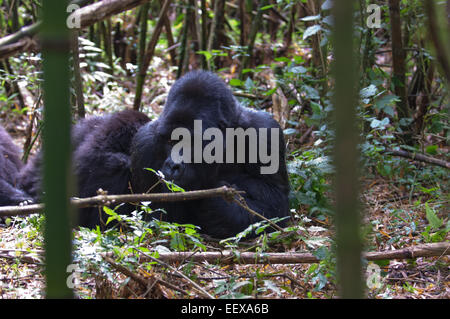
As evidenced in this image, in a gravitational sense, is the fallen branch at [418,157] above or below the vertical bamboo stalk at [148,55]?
below

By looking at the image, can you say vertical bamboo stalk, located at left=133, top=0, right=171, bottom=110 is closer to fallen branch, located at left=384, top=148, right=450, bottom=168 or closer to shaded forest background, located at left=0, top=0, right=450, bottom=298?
shaded forest background, located at left=0, top=0, right=450, bottom=298

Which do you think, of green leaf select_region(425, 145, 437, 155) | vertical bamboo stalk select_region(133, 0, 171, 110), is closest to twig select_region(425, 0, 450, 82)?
green leaf select_region(425, 145, 437, 155)

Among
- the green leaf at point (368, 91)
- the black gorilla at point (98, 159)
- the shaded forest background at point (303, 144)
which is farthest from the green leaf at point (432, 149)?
the black gorilla at point (98, 159)

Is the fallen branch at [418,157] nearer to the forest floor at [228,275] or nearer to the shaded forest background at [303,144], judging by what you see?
the shaded forest background at [303,144]

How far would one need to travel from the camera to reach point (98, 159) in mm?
3699

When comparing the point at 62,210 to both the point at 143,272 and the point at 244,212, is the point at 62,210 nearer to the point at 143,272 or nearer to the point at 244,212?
the point at 143,272

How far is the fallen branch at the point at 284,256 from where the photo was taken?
90.2 inches

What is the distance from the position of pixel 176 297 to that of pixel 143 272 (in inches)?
7.1

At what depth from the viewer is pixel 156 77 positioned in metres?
6.15

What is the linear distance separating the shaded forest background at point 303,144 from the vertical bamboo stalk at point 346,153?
0.36 metres

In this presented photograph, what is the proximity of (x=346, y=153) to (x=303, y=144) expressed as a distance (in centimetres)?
355

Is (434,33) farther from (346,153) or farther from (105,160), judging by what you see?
(105,160)

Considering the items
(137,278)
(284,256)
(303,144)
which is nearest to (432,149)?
(303,144)

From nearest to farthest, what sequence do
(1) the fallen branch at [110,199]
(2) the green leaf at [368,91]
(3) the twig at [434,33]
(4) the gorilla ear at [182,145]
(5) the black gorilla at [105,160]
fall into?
(3) the twig at [434,33] < (1) the fallen branch at [110,199] < (4) the gorilla ear at [182,145] < (2) the green leaf at [368,91] < (5) the black gorilla at [105,160]
